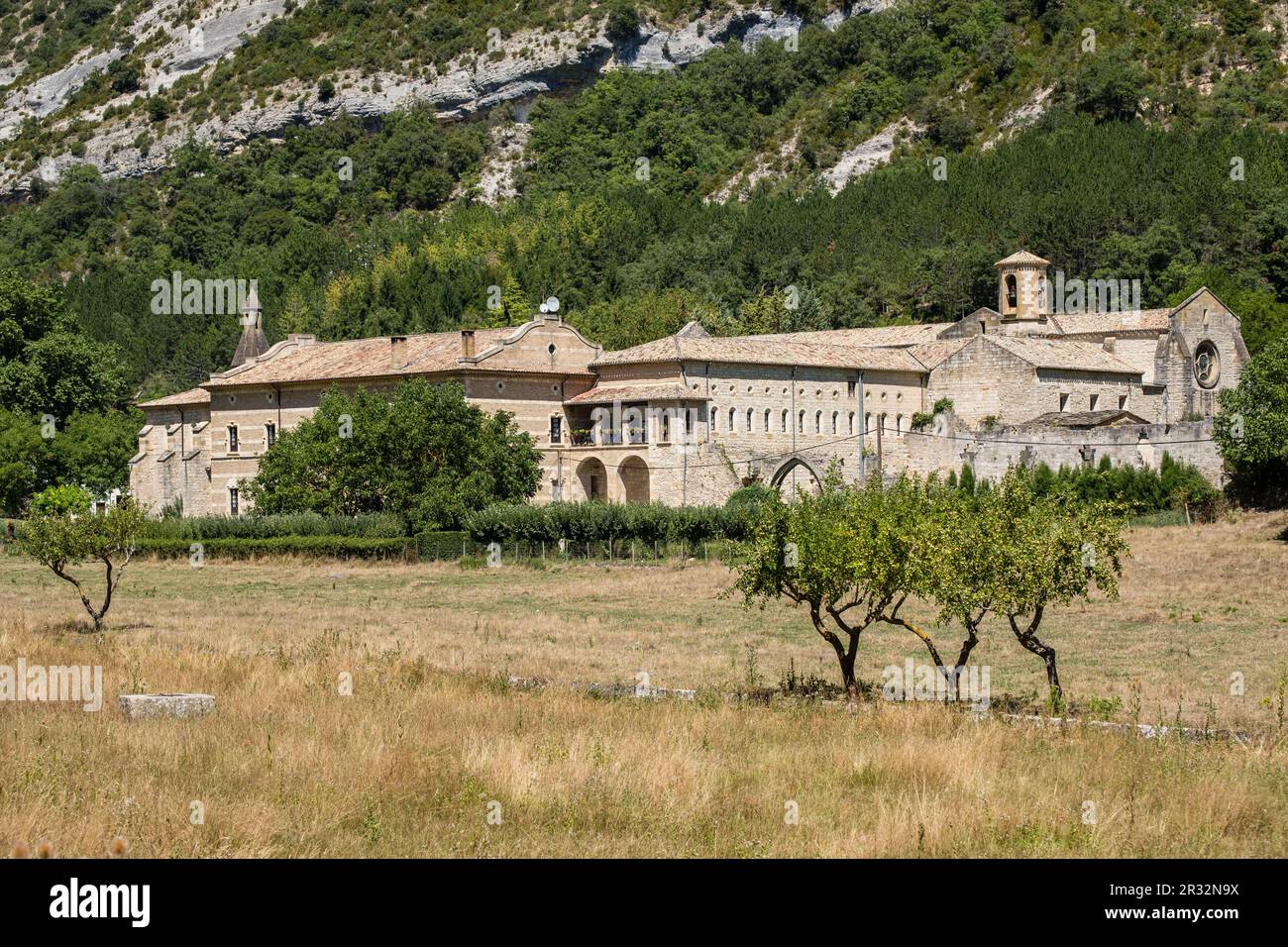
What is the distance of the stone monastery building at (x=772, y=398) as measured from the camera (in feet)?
209

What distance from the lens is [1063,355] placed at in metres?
69.9

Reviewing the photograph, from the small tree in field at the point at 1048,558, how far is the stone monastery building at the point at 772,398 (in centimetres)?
3687

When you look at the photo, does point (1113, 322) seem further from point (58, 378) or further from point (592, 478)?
point (58, 378)

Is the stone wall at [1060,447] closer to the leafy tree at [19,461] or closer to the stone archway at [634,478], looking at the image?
the stone archway at [634,478]

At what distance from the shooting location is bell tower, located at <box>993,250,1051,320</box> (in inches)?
3088

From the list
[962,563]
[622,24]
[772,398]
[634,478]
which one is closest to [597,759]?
[962,563]

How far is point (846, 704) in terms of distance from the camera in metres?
21.6

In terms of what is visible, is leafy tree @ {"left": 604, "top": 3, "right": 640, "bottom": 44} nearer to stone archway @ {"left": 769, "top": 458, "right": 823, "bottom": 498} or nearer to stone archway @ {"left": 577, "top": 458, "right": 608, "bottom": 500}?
stone archway @ {"left": 769, "top": 458, "right": 823, "bottom": 498}

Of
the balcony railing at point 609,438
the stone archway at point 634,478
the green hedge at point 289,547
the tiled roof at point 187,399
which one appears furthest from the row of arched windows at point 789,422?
the tiled roof at point 187,399

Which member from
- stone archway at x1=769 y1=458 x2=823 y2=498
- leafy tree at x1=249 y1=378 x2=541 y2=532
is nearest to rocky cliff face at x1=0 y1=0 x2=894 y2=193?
stone archway at x1=769 y1=458 x2=823 y2=498

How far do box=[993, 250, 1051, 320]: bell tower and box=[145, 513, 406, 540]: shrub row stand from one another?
35.4 metres

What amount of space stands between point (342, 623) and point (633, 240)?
83.2 meters
